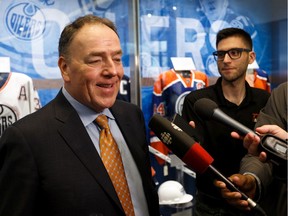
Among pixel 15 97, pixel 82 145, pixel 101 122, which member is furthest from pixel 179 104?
pixel 82 145

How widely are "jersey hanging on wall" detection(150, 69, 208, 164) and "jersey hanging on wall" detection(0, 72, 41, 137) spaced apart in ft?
3.37

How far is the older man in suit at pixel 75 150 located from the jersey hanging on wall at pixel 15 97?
3.57 feet

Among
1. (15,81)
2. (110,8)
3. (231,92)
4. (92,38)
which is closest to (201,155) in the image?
(92,38)

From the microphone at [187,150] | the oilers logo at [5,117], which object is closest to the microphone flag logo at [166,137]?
the microphone at [187,150]

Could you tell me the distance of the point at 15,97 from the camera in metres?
2.23

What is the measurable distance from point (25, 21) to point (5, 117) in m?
0.78

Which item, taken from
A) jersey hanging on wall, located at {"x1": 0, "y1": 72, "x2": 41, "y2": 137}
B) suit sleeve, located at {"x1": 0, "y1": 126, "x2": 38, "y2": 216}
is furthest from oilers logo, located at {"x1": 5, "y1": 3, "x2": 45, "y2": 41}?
suit sleeve, located at {"x1": 0, "y1": 126, "x2": 38, "y2": 216}

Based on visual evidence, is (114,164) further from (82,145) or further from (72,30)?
(72,30)

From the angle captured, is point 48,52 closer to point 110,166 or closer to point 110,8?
point 110,8

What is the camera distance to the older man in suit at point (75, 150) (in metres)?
1.02

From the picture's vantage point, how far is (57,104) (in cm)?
121

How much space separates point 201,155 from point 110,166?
0.38 metres

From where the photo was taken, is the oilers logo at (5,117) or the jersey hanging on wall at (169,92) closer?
the oilers logo at (5,117)

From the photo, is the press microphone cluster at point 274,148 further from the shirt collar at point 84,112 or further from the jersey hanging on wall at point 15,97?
the jersey hanging on wall at point 15,97
